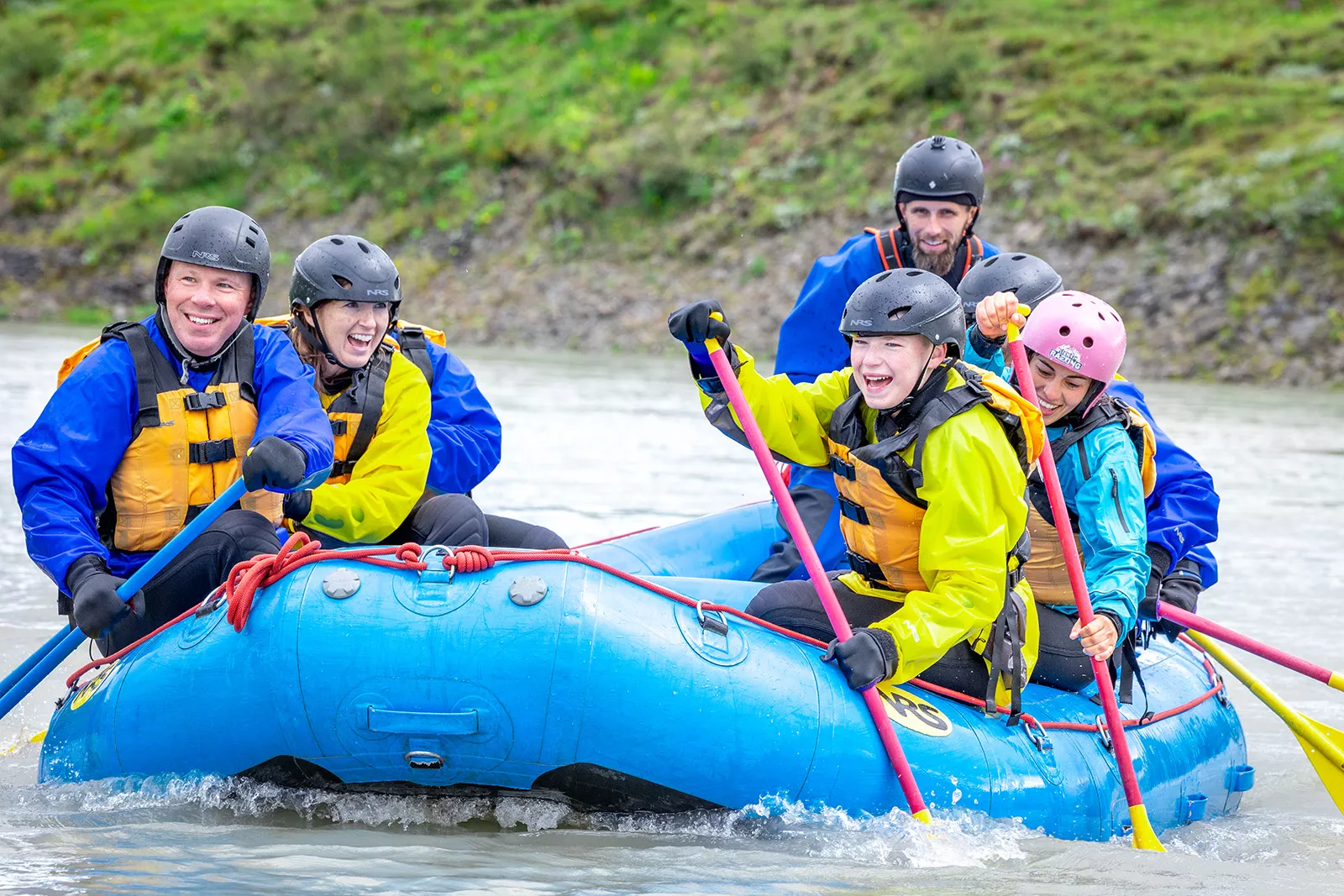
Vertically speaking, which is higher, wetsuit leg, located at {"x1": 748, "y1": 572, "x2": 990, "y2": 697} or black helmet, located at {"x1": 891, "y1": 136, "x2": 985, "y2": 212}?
black helmet, located at {"x1": 891, "y1": 136, "x2": 985, "y2": 212}

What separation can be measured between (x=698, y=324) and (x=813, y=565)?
0.65 m

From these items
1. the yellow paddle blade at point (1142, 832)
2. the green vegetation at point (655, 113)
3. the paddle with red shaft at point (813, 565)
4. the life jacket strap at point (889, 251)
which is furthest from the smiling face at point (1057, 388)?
the green vegetation at point (655, 113)

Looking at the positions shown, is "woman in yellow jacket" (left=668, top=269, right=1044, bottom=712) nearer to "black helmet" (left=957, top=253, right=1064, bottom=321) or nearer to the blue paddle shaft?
"black helmet" (left=957, top=253, right=1064, bottom=321)

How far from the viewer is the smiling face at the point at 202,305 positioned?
3900 millimetres

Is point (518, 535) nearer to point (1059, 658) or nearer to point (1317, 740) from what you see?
point (1059, 658)

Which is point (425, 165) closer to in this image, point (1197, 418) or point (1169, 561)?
point (1197, 418)

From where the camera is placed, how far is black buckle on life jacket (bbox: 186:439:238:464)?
389 cm

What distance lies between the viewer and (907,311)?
362 centimetres

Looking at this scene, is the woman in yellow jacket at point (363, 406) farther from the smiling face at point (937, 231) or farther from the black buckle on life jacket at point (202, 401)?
the smiling face at point (937, 231)

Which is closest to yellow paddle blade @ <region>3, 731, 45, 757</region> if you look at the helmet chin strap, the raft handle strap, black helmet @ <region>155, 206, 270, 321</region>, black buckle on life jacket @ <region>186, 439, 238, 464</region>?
black buckle on life jacket @ <region>186, 439, 238, 464</region>

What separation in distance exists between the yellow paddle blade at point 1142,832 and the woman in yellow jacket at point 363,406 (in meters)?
1.94

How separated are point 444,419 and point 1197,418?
1102cm

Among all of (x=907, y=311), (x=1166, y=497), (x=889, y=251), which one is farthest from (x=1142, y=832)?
(x=889, y=251)

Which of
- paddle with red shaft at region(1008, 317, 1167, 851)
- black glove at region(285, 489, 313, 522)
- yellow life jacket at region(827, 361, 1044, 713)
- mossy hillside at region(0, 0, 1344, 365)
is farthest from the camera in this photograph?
mossy hillside at region(0, 0, 1344, 365)
